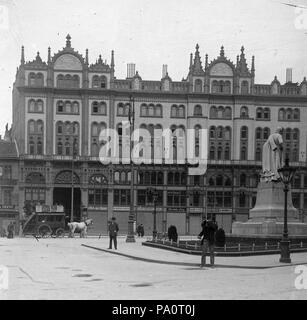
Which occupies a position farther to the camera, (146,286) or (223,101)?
(223,101)

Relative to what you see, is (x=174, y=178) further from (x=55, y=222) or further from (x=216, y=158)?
(x=55, y=222)

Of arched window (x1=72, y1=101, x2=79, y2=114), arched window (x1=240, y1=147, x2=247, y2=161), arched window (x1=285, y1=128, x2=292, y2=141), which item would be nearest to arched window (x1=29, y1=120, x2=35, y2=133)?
arched window (x1=72, y1=101, x2=79, y2=114)

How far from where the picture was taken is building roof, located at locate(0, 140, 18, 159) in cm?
7393

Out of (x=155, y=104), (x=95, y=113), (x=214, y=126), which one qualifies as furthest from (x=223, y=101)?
(x=95, y=113)

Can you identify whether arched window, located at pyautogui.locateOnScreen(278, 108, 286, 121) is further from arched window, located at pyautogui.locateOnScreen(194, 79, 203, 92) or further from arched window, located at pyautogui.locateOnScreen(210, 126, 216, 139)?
arched window, located at pyautogui.locateOnScreen(194, 79, 203, 92)

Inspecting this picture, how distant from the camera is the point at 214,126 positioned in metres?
76.6

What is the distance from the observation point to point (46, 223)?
179 ft

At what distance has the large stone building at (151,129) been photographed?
241ft

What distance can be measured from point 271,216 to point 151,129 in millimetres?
44422

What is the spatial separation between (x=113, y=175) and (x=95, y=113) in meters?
7.81

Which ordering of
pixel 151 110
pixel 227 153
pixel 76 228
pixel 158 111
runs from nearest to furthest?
pixel 76 228 < pixel 151 110 < pixel 158 111 < pixel 227 153

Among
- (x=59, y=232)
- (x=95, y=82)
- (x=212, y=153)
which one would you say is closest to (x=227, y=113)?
(x=212, y=153)

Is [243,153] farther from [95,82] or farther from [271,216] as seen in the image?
[271,216]
